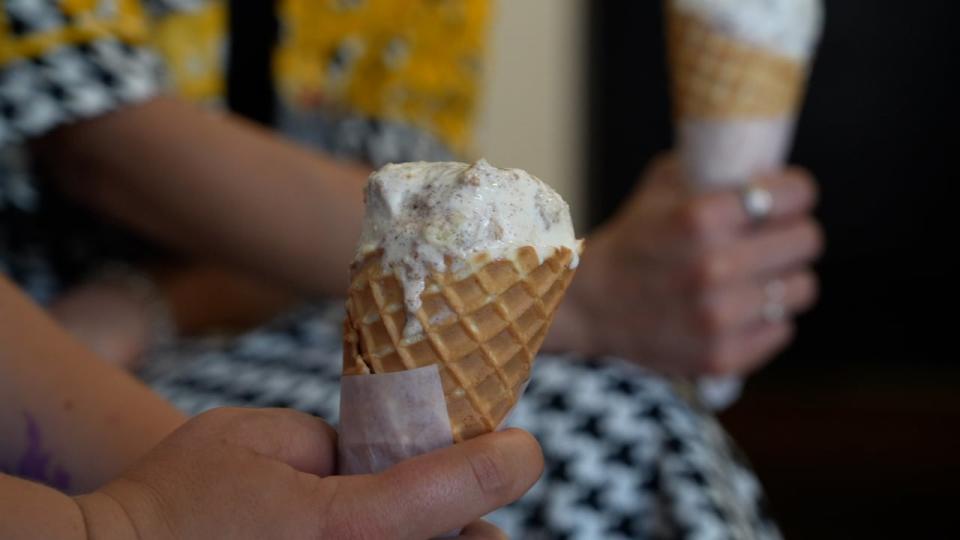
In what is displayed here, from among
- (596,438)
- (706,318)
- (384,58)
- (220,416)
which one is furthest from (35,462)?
(384,58)

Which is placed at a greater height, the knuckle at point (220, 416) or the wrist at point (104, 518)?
the knuckle at point (220, 416)

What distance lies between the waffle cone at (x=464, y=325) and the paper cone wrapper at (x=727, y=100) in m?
0.51

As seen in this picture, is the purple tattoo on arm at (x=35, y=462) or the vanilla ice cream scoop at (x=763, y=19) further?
the vanilla ice cream scoop at (x=763, y=19)

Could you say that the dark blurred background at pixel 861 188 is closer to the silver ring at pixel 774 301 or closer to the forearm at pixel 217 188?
the silver ring at pixel 774 301

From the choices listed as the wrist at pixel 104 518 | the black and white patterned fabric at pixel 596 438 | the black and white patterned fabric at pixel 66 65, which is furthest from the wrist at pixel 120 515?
the black and white patterned fabric at pixel 66 65

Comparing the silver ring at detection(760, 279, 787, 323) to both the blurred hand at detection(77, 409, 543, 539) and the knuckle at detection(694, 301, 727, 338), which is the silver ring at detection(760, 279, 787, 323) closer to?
the knuckle at detection(694, 301, 727, 338)

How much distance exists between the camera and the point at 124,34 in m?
0.77

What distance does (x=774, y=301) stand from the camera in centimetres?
98

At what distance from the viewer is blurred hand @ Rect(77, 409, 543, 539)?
15.8 inches

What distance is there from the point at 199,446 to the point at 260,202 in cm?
42

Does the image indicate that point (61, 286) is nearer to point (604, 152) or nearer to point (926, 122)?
point (604, 152)

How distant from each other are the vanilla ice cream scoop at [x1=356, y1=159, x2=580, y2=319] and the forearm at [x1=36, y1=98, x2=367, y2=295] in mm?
376

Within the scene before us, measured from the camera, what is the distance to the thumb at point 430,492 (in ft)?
1.33

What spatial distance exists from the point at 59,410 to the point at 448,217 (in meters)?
0.23
